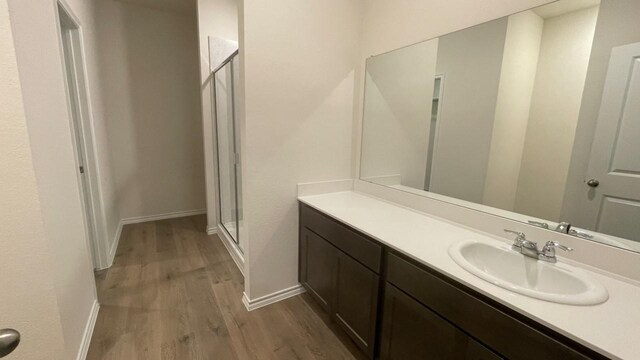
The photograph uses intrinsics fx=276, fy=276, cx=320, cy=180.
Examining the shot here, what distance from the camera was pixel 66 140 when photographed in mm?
1604

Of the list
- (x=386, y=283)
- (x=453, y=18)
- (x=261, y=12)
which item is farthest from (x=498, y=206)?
(x=261, y=12)

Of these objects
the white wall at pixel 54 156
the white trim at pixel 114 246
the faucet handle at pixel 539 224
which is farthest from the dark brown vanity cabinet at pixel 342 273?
the white trim at pixel 114 246

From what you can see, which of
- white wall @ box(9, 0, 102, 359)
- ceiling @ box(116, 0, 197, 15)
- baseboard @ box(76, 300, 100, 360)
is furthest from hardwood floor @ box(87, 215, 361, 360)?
ceiling @ box(116, 0, 197, 15)

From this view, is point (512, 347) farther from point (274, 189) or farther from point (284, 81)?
point (284, 81)

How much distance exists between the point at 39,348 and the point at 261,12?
2062 mm

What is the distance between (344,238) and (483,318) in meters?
0.80

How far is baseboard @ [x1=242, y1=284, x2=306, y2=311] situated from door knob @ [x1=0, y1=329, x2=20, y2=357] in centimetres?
161

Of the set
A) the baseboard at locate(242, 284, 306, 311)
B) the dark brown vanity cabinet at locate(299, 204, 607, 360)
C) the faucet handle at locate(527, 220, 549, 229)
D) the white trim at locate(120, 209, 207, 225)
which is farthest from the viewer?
the white trim at locate(120, 209, 207, 225)

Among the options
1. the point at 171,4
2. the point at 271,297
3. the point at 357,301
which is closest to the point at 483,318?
the point at 357,301

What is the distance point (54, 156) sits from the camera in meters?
1.38

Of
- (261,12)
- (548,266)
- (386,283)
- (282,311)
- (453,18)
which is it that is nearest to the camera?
(548,266)

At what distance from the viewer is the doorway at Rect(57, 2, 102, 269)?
2.09m

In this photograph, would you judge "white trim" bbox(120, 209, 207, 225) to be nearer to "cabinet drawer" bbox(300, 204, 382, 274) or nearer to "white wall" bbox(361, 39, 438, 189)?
"cabinet drawer" bbox(300, 204, 382, 274)

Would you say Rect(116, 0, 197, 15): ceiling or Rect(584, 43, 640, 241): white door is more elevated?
Rect(116, 0, 197, 15): ceiling
